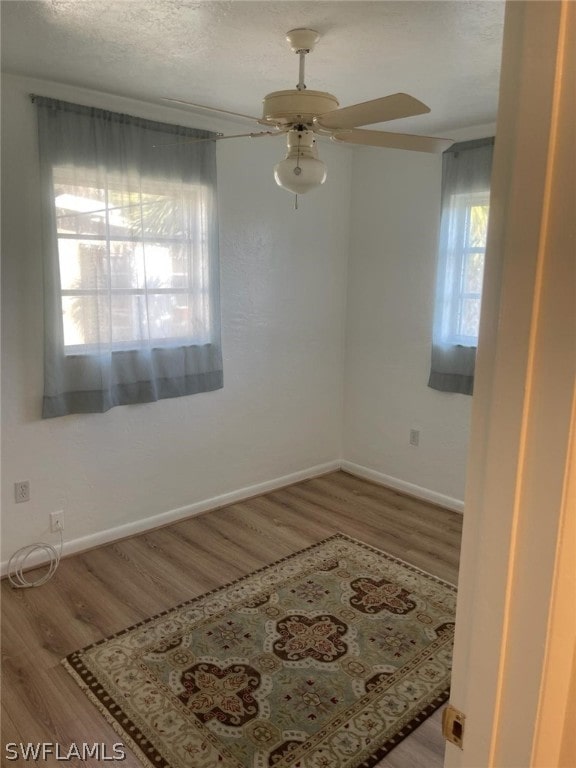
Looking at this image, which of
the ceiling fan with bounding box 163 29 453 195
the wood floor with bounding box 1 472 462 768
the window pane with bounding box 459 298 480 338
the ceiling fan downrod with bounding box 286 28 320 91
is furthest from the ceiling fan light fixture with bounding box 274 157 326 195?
the wood floor with bounding box 1 472 462 768

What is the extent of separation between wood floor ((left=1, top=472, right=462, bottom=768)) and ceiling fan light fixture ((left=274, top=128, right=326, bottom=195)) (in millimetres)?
2032

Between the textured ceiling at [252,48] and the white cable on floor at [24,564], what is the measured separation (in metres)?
2.39

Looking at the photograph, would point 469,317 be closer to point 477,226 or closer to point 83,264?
point 477,226

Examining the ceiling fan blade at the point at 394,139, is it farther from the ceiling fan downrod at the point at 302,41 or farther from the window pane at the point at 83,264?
the window pane at the point at 83,264

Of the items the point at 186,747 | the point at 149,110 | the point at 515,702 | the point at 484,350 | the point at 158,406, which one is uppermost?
the point at 149,110

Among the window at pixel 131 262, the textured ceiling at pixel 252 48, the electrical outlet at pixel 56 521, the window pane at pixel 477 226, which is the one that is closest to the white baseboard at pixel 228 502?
the electrical outlet at pixel 56 521

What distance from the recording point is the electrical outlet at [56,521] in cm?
319

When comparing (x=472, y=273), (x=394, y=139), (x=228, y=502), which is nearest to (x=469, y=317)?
(x=472, y=273)

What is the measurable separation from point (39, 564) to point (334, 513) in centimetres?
185

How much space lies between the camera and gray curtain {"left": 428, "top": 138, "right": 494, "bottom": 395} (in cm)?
351

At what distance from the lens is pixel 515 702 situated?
70 centimetres

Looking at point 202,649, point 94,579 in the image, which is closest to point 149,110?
point 94,579

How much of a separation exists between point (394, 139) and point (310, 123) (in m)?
0.34

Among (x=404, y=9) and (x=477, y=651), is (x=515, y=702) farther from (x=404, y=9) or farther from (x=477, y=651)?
(x=404, y=9)
